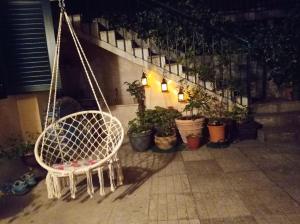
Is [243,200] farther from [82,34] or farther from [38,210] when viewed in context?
[82,34]

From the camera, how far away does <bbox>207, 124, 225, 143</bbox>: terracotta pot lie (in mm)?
6008

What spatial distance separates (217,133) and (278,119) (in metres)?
1.48

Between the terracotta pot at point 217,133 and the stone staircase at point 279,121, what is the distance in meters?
0.84

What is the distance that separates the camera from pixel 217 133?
6.07 meters

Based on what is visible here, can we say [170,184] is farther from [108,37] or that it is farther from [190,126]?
[108,37]

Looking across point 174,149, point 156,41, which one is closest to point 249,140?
point 174,149

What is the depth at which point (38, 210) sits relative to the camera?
403 centimetres

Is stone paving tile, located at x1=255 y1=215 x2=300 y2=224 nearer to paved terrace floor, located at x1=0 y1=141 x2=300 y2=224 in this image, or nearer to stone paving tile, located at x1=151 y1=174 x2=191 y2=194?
paved terrace floor, located at x1=0 y1=141 x2=300 y2=224

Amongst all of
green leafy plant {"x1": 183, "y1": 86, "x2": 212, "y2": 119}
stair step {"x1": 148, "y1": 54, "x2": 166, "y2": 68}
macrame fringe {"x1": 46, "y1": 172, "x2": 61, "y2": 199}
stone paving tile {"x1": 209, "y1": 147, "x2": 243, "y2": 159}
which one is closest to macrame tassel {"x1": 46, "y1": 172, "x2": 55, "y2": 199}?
macrame fringe {"x1": 46, "y1": 172, "x2": 61, "y2": 199}

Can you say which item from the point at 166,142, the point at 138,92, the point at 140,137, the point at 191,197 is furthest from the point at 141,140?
the point at 191,197

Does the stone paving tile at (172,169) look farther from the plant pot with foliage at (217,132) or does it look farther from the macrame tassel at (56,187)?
the macrame tassel at (56,187)

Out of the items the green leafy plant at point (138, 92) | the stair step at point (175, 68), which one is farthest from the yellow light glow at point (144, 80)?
the stair step at point (175, 68)

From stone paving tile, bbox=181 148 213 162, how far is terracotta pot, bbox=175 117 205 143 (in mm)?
415

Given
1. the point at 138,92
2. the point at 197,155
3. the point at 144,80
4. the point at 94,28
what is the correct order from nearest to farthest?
the point at 197,155 < the point at 94,28 < the point at 144,80 < the point at 138,92
